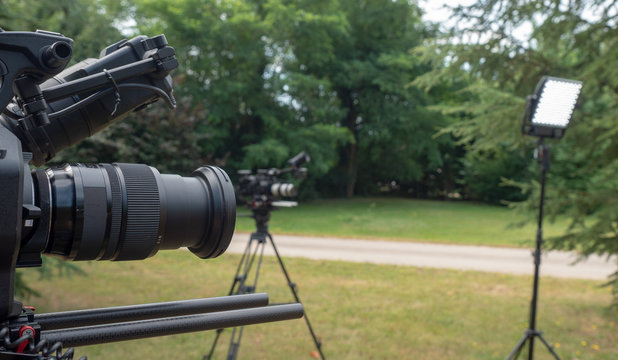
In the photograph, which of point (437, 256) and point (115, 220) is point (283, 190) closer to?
point (115, 220)

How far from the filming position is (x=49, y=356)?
868mm

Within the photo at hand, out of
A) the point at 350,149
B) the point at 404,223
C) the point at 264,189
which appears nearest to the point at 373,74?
the point at 350,149

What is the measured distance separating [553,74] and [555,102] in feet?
5.76

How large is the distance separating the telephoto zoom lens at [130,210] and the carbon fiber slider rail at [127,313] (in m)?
0.12

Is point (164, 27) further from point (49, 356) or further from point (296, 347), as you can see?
point (49, 356)

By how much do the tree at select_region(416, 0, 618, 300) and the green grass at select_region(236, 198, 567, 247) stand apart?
13.8 feet

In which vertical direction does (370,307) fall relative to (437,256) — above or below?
above

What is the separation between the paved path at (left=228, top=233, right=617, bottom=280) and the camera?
847 cm

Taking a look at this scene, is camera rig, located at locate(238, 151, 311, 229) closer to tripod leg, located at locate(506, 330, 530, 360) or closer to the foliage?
tripod leg, located at locate(506, 330, 530, 360)

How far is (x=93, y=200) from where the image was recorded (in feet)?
3.37

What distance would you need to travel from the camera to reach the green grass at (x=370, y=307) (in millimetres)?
4336

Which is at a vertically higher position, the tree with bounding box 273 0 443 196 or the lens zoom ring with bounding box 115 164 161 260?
the tree with bounding box 273 0 443 196

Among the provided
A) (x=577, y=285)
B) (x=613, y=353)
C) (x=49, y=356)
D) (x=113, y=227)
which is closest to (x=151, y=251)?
(x=113, y=227)

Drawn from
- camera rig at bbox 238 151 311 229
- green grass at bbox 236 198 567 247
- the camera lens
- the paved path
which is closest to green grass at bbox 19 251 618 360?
the paved path
